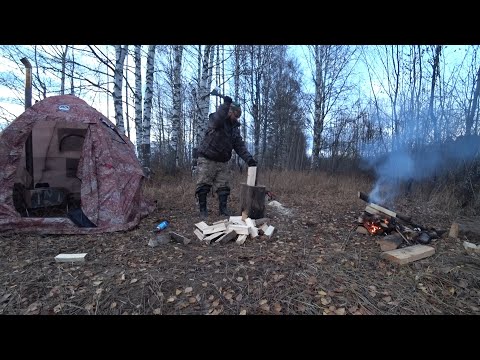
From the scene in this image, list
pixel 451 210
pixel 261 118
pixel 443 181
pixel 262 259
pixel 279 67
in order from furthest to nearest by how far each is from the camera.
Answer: pixel 279 67 → pixel 261 118 → pixel 443 181 → pixel 451 210 → pixel 262 259

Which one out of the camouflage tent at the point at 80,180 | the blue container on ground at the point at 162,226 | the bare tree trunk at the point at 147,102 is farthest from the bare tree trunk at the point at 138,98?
the blue container on ground at the point at 162,226

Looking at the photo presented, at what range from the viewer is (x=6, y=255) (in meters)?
3.19

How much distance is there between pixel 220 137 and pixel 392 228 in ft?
11.2

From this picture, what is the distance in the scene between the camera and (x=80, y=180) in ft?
14.8

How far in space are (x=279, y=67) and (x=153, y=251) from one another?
17.1m

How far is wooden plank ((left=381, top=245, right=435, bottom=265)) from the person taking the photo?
2992 mm

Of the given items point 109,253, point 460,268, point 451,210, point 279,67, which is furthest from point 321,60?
point 109,253

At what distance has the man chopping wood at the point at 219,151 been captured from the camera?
475 centimetres

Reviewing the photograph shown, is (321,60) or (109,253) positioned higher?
(321,60)

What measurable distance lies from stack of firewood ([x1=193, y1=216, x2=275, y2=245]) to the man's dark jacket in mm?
1444

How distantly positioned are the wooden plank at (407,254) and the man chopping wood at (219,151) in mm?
2680

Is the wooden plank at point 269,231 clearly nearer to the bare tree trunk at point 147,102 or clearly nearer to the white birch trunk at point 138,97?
the bare tree trunk at point 147,102

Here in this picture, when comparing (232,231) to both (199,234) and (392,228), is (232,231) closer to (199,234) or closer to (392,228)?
(199,234)
